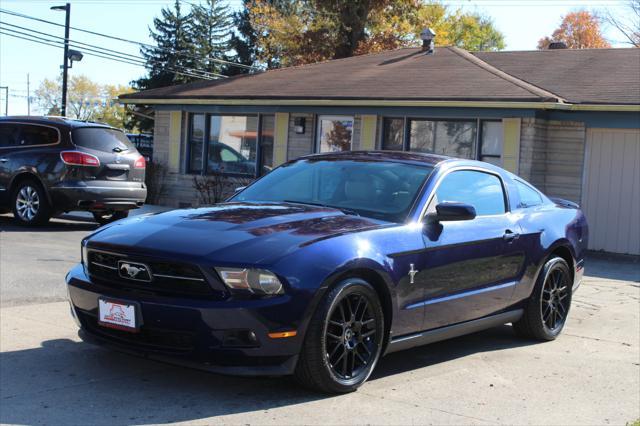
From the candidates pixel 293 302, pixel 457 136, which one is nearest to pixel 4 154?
pixel 457 136

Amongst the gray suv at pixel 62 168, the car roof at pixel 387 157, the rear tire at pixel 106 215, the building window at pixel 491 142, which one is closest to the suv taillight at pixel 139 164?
the gray suv at pixel 62 168

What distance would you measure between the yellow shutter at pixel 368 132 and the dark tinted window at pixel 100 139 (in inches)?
218

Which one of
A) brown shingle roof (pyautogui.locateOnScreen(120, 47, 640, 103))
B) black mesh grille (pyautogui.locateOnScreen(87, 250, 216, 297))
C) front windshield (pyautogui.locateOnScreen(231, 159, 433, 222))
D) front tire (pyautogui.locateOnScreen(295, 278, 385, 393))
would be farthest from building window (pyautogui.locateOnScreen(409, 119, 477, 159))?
black mesh grille (pyautogui.locateOnScreen(87, 250, 216, 297))

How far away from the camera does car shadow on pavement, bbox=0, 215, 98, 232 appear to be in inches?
521

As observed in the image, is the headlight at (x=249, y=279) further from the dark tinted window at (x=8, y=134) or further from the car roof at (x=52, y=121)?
the dark tinted window at (x=8, y=134)

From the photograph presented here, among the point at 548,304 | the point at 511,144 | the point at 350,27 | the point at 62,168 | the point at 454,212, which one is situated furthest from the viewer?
the point at 350,27

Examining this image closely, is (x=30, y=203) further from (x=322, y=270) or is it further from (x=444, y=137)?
(x=322, y=270)

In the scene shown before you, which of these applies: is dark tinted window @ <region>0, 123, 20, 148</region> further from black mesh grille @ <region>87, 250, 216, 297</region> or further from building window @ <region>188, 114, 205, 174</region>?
black mesh grille @ <region>87, 250, 216, 297</region>

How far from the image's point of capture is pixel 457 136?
54.3 feet

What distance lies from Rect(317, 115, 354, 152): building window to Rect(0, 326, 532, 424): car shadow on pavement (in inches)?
487

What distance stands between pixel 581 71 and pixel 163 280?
14.3 metres

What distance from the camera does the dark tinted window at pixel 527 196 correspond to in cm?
684

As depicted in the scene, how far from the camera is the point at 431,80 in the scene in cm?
1738

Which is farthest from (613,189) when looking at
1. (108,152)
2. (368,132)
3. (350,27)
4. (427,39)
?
(350,27)
